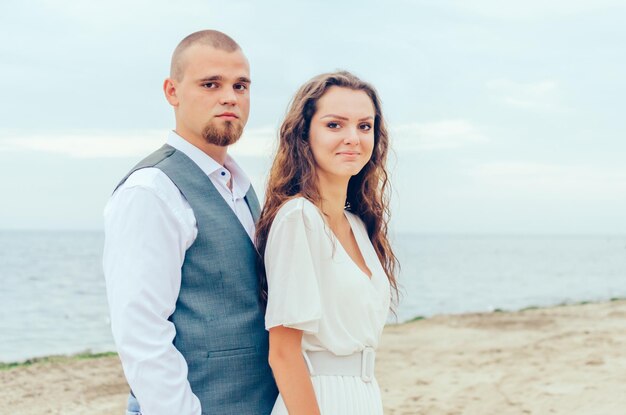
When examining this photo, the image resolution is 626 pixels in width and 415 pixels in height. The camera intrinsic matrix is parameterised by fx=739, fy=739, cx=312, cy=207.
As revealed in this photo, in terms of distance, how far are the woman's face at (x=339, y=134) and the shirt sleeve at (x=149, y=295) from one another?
0.54 metres

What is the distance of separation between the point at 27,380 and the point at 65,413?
4.31 feet

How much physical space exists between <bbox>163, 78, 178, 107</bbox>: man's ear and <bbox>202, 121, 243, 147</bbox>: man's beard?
0.18 meters

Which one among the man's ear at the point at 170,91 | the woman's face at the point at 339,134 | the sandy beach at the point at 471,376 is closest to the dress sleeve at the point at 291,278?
the woman's face at the point at 339,134

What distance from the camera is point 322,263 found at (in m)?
2.31

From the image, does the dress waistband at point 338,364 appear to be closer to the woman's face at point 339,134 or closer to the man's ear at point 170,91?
the woman's face at point 339,134

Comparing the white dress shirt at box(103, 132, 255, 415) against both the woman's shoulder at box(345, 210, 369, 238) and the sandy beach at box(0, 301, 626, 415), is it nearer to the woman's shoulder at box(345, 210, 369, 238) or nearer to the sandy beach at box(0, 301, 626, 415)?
the woman's shoulder at box(345, 210, 369, 238)

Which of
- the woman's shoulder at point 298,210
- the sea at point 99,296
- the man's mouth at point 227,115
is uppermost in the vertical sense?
the man's mouth at point 227,115

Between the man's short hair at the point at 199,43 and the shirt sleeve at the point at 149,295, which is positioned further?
the man's short hair at the point at 199,43

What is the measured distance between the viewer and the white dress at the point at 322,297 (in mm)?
2201

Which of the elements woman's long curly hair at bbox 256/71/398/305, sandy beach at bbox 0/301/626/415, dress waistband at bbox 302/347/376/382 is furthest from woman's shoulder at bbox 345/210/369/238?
sandy beach at bbox 0/301/626/415

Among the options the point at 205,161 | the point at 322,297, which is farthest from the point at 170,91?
the point at 322,297

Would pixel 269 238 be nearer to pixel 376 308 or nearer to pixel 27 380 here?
pixel 376 308

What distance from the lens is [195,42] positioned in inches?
96.2

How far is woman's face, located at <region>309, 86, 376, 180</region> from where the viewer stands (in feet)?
7.85
